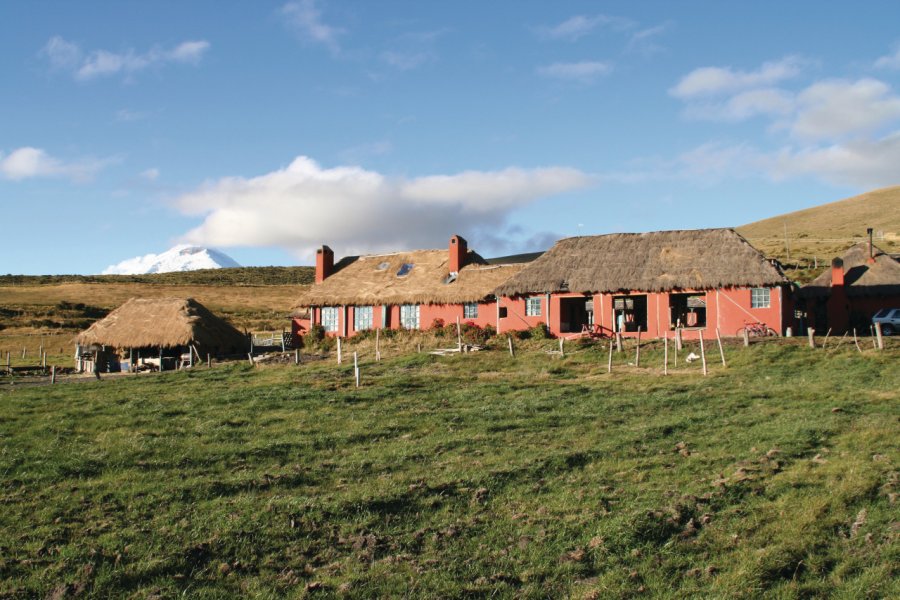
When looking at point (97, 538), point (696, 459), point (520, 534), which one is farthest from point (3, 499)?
point (696, 459)

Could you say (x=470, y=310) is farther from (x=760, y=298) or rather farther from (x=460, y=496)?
(x=460, y=496)

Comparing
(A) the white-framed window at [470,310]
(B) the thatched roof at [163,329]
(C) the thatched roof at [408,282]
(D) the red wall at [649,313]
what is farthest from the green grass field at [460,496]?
(C) the thatched roof at [408,282]

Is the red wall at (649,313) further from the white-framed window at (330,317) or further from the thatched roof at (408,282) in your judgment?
the white-framed window at (330,317)

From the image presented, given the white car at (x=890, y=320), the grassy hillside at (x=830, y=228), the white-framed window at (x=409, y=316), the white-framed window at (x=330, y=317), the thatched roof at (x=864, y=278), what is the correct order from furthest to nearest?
the grassy hillside at (x=830, y=228), the white-framed window at (x=330, y=317), the white-framed window at (x=409, y=316), the thatched roof at (x=864, y=278), the white car at (x=890, y=320)

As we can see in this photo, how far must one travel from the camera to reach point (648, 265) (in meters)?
33.6

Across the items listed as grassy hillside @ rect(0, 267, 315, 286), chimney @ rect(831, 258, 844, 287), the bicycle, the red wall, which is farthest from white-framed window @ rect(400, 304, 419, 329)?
grassy hillside @ rect(0, 267, 315, 286)

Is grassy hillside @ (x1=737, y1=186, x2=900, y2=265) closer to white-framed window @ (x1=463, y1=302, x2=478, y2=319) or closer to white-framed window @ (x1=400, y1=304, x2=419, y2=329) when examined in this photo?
white-framed window @ (x1=463, y1=302, x2=478, y2=319)

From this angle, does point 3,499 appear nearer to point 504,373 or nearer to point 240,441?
point 240,441

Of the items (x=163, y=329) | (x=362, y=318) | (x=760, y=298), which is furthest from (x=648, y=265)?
(x=163, y=329)

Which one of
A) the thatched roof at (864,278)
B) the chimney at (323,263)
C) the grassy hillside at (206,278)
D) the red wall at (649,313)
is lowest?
the red wall at (649,313)

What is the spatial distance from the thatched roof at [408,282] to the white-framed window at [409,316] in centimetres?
60

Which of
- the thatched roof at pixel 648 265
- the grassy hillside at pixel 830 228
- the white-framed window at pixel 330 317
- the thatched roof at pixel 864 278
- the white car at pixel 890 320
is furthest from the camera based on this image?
the grassy hillside at pixel 830 228

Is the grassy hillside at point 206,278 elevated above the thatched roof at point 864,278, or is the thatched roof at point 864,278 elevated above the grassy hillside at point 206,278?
the grassy hillside at point 206,278

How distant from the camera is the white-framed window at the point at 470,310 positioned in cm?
3709
